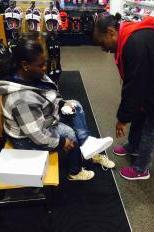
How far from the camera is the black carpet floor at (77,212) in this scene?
1829 mm

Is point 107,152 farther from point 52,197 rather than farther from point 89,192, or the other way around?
point 52,197

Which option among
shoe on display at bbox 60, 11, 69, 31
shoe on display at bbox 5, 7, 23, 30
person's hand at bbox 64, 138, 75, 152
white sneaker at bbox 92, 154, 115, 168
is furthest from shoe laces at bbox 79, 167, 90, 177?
shoe on display at bbox 60, 11, 69, 31

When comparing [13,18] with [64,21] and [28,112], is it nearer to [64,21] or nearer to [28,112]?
[28,112]

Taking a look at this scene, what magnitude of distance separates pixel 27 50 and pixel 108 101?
86.5 inches

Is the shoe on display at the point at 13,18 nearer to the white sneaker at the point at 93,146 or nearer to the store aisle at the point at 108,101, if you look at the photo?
the store aisle at the point at 108,101

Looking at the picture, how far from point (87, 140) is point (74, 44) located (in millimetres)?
4697

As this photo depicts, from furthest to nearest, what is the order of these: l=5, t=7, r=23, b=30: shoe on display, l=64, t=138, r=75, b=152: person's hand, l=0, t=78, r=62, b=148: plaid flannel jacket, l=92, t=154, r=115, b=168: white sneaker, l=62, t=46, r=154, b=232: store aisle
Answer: l=5, t=7, r=23, b=30: shoe on display
l=92, t=154, r=115, b=168: white sneaker
l=62, t=46, r=154, b=232: store aisle
l=64, t=138, r=75, b=152: person's hand
l=0, t=78, r=62, b=148: plaid flannel jacket

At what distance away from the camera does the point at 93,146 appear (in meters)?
2.02

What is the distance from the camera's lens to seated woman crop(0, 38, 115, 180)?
161 cm

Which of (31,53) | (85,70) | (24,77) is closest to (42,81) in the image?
(24,77)

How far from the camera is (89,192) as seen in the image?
212 cm

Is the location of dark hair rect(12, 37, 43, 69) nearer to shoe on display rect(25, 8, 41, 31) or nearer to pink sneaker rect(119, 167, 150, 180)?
pink sneaker rect(119, 167, 150, 180)

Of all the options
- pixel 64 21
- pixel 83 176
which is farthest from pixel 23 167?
pixel 64 21

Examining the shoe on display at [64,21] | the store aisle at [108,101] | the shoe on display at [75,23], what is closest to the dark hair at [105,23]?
the store aisle at [108,101]
